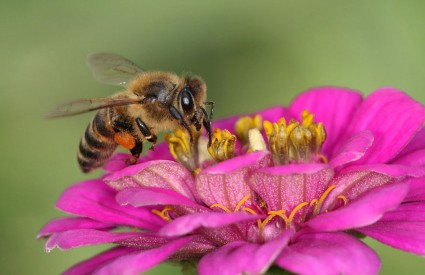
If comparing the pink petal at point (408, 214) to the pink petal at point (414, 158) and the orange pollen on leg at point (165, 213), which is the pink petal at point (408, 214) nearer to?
the pink petal at point (414, 158)

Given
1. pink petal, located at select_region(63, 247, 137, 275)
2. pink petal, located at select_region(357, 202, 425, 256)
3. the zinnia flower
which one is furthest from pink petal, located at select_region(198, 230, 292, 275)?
pink petal, located at select_region(63, 247, 137, 275)

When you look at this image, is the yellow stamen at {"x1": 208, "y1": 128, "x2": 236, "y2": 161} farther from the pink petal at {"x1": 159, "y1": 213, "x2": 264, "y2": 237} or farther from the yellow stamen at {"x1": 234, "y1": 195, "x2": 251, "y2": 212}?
the pink petal at {"x1": 159, "y1": 213, "x2": 264, "y2": 237}

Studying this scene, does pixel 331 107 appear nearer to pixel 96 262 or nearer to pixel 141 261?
pixel 96 262

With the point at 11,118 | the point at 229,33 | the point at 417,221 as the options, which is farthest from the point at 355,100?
the point at 11,118

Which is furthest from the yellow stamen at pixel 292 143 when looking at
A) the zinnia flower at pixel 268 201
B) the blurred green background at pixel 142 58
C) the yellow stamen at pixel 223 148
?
the blurred green background at pixel 142 58

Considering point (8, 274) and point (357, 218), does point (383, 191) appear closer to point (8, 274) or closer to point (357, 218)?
point (357, 218)

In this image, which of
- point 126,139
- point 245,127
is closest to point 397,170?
point 245,127
